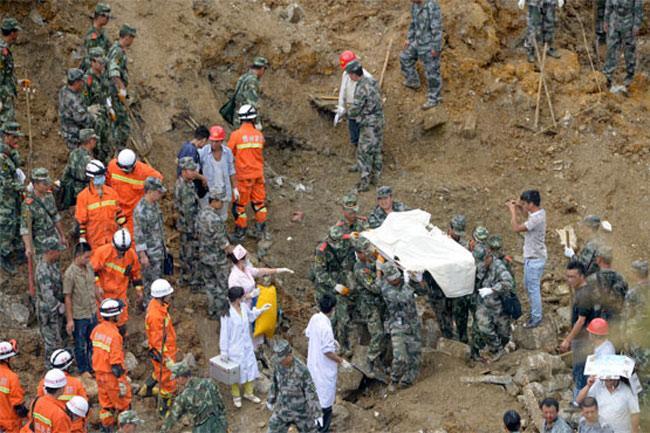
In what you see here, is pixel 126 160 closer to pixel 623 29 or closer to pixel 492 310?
pixel 492 310

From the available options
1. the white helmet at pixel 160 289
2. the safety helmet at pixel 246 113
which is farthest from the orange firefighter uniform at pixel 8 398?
the safety helmet at pixel 246 113

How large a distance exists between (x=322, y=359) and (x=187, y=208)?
3.04 m

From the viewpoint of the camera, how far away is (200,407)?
1285 centimetres

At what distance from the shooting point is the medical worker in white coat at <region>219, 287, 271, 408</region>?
14344 mm

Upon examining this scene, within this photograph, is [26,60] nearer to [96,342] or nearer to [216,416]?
[96,342]

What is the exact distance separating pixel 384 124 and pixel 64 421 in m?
8.43

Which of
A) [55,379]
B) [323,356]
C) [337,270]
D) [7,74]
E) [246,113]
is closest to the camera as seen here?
[55,379]

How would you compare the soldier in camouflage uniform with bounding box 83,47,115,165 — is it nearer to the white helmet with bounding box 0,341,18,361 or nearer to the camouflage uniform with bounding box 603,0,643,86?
the white helmet with bounding box 0,341,18,361

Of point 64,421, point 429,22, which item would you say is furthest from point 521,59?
point 64,421

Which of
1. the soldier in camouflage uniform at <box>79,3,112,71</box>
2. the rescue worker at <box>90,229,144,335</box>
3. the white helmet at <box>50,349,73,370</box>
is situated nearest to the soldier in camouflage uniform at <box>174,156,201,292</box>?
the rescue worker at <box>90,229,144,335</box>

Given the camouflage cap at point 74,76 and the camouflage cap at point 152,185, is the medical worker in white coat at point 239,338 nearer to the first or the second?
the camouflage cap at point 152,185

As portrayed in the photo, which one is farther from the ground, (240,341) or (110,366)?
(110,366)

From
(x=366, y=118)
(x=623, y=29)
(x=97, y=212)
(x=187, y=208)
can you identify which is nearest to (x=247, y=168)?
(x=187, y=208)

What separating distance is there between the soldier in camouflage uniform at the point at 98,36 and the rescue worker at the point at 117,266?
139 inches
